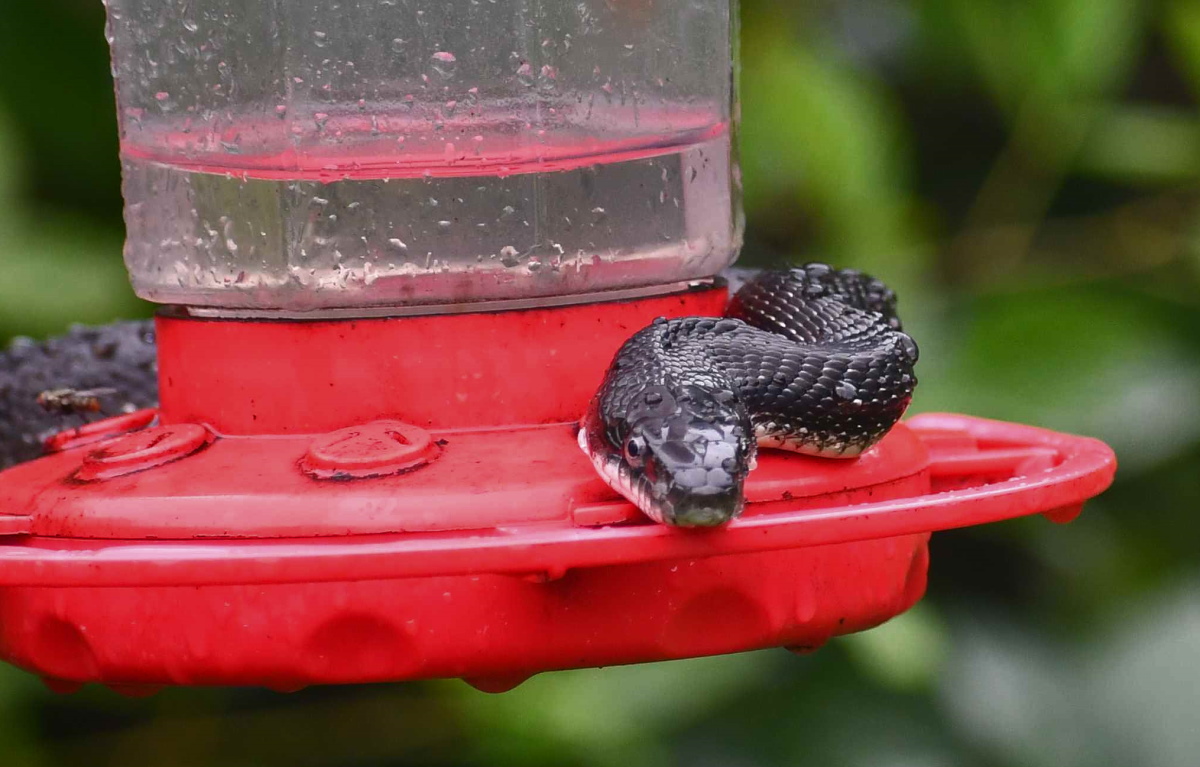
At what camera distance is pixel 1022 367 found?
4262mm

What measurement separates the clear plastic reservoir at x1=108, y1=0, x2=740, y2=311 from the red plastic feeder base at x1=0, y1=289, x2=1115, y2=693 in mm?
121

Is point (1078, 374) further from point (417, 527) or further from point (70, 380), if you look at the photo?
point (417, 527)

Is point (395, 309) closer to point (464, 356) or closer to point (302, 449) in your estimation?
point (464, 356)

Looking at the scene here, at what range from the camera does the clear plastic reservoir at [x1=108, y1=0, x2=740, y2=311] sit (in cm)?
219

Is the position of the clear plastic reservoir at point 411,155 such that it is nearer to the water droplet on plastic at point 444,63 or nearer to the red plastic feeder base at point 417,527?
the water droplet on plastic at point 444,63

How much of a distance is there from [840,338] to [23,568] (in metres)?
1.21

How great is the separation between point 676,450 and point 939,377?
264 cm

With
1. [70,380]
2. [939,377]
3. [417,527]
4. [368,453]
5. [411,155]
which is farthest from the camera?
[939,377]

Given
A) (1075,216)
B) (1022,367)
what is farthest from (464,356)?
(1075,216)

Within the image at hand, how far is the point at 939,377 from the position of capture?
422cm

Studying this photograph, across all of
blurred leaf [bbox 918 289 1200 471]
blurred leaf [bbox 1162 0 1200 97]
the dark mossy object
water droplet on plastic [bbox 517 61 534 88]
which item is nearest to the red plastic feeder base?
water droplet on plastic [bbox 517 61 534 88]

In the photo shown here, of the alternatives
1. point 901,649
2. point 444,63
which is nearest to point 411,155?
point 444,63

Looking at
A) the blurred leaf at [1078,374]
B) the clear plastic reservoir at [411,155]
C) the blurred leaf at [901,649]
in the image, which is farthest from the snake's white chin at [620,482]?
the blurred leaf at [1078,374]

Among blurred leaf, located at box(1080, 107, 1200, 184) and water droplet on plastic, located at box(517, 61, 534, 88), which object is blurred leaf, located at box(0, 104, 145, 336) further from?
blurred leaf, located at box(1080, 107, 1200, 184)
